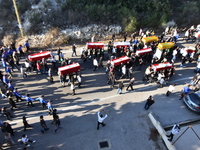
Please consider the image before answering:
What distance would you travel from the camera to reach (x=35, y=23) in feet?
65.4

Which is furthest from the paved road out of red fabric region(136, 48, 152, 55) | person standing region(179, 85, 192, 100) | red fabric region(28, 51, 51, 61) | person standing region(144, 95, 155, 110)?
red fabric region(136, 48, 152, 55)

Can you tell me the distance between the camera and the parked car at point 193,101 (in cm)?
1047

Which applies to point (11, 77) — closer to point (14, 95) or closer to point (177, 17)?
point (14, 95)

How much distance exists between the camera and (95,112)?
10.8m

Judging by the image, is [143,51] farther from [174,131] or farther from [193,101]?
[174,131]

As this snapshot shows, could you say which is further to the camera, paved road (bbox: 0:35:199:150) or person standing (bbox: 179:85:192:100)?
person standing (bbox: 179:85:192:100)

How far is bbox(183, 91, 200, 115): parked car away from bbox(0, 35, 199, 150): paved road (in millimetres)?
404

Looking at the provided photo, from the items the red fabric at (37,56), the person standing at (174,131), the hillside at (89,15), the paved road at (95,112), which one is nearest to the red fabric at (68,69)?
the paved road at (95,112)

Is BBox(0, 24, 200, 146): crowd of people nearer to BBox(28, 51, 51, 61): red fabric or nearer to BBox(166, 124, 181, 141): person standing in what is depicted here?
BBox(28, 51, 51, 61): red fabric

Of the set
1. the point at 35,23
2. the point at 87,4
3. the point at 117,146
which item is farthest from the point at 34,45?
the point at 117,146

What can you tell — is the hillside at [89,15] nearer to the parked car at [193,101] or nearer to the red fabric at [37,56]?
the red fabric at [37,56]

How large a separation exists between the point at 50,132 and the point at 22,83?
5.51 meters

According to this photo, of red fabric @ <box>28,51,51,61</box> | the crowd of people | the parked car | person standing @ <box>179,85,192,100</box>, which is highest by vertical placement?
red fabric @ <box>28,51,51,61</box>

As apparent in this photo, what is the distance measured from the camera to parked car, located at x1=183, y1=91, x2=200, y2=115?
1047 cm
